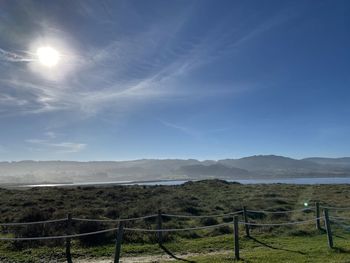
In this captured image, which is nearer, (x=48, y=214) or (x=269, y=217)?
(x=48, y=214)

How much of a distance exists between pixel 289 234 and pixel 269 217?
14.3 ft

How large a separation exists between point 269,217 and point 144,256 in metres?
10.7

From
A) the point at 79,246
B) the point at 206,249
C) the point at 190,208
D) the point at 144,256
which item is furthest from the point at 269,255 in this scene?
the point at 190,208

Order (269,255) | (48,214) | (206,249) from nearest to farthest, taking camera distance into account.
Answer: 1. (269,255)
2. (206,249)
3. (48,214)

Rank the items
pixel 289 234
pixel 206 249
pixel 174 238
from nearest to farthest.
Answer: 1. pixel 206 249
2. pixel 174 238
3. pixel 289 234

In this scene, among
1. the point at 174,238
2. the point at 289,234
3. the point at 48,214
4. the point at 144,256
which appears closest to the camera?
the point at 144,256

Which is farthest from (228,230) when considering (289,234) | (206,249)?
(206,249)

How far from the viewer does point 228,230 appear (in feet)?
55.6

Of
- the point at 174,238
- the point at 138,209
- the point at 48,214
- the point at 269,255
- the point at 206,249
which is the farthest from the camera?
the point at 138,209

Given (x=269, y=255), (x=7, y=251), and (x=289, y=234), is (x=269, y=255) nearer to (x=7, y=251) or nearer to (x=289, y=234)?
(x=289, y=234)

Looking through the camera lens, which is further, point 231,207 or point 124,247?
point 231,207

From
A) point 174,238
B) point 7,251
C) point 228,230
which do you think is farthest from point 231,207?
point 7,251

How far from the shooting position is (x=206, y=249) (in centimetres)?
1323

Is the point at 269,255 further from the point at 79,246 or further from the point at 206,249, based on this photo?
the point at 79,246
